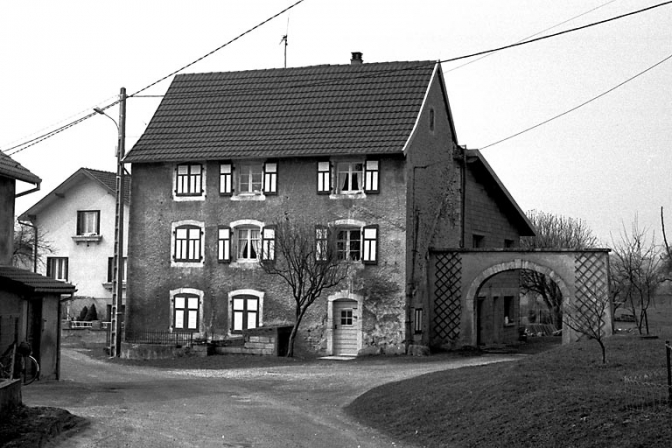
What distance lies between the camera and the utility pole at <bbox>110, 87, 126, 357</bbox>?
35.2 meters

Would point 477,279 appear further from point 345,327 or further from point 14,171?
point 14,171

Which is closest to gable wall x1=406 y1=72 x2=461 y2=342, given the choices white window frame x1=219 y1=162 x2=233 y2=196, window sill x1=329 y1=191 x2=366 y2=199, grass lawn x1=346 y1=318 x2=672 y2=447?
window sill x1=329 y1=191 x2=366 y2=199

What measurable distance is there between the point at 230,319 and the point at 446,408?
72.6 feet

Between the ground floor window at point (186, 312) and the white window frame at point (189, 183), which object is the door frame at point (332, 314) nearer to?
the ground floor window at point (186, 312)

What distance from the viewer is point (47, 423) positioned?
50.8 ft

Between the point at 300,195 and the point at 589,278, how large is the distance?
11.2m

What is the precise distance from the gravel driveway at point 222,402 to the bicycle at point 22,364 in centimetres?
44

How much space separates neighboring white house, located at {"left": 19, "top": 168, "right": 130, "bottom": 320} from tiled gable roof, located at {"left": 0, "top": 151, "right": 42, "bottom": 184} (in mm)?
22093

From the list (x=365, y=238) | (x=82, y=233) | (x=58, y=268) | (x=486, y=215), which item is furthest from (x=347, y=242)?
(x=58, y=268)

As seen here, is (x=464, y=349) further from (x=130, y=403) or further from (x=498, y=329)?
(x=130, y=403)

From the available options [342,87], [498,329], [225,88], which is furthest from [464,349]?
[225,88]

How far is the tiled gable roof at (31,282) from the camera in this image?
84.1ft

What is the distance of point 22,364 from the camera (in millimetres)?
25250

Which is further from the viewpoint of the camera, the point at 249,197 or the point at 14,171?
the point at 249,197
